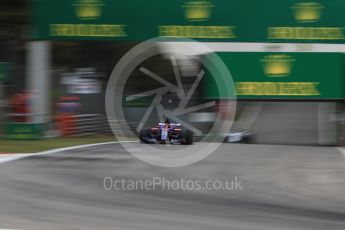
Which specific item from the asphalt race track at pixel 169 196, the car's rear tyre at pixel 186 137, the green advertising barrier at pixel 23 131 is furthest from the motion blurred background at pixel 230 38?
the asphalt race track at pixel 169 196

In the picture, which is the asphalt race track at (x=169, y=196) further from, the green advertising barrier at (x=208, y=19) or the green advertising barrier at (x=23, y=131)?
the green advertising barrier at (x=208, y=19)

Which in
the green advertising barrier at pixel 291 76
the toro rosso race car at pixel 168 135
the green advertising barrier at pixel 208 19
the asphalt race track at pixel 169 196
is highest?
the green advertising barrier at pixel 208 19

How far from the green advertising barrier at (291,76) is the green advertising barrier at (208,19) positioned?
557 millimetres

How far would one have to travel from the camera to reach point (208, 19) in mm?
15992

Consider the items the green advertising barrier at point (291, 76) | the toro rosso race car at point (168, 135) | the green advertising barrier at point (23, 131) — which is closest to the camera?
the toro rosso race car at point (168, 135)

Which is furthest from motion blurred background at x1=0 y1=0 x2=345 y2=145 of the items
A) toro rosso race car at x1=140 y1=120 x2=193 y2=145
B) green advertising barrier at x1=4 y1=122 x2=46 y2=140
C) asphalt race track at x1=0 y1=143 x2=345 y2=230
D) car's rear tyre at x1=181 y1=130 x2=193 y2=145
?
asphalt race track at x1=0 y1=143 x2=345 y2=230

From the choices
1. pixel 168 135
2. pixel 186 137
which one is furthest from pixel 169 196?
pixel 186 137

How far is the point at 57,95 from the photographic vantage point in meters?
21.8

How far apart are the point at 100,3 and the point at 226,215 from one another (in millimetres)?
10520

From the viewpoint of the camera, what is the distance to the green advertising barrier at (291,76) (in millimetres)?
16188

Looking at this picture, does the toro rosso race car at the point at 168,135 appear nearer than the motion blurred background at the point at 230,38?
Yes

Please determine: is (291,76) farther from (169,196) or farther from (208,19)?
(169,196)

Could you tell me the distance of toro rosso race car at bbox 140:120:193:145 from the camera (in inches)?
526

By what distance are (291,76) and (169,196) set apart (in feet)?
30.1
